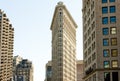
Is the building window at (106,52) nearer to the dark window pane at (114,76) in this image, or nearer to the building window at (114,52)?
the building window at (114,52)

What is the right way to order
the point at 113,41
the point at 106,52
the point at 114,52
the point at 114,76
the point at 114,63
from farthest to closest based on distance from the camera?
1. the point at 113,41
2. the point at 106,52
3. the point at 114,52
4. the point at 114,63
5. the point at 114,76

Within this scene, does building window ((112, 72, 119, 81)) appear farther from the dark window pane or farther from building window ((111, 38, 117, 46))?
building window ((111, 38, 117, 46))

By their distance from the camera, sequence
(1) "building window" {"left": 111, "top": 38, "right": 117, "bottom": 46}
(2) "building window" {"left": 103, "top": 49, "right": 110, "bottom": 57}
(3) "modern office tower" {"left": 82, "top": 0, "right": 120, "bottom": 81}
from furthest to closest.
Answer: (1) "building window" {"left": 111, "top": 38, "right": 117, "bottom": 46} → (2) "building window" {"left": 103, "top": 49, "right": 110, "bottom": 57} → (3) "modern office tower" {"left": 82, "top": 0, "right": 120, "bottom": 81}

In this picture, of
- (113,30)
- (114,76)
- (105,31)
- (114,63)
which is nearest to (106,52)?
(114,63)

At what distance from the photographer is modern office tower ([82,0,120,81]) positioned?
92000mm

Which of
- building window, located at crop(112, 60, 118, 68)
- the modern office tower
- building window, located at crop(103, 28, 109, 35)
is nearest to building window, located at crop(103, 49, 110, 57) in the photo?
the modern office tower

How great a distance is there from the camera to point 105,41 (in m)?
95.3

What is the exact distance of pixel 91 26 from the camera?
103750 mm

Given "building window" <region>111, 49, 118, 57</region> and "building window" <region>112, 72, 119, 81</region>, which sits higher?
"building window" <region>111, 49, 118, 57</region>

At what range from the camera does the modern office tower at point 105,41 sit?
92.0 meters

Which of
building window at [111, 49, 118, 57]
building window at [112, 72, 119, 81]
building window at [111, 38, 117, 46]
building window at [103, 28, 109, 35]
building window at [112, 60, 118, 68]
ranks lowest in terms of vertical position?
building window at [112, 72, 119, 81]

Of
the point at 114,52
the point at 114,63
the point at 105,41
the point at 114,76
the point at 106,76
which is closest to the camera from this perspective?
the point at 114,76

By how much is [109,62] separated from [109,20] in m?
11.9

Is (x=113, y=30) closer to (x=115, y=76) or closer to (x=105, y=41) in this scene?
(x=105, y=41)
